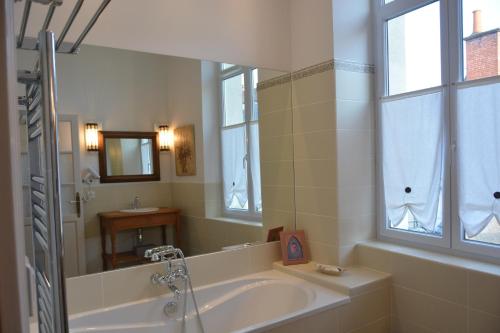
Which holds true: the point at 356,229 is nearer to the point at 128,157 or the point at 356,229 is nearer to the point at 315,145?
the point at 315,145

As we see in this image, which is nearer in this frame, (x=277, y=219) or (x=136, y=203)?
(x=136, y=203)

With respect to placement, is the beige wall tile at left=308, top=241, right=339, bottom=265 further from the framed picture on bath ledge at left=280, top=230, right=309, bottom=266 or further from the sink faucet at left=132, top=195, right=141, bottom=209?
the sink faucet at left=132, top=195, right=141, bottom=209

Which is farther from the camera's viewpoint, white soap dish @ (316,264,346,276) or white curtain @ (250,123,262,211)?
white curtain @ (250,123,262,211)

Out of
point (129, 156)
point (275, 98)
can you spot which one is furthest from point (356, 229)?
point (129, 156)

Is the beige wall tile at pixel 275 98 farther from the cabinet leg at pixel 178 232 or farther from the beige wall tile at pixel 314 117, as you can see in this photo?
the cabinet leg at pixel 178 232

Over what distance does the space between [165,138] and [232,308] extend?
45.7 inches

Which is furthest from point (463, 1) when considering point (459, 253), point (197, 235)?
point (197, 235)

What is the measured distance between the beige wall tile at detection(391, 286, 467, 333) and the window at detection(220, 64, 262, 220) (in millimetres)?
1081

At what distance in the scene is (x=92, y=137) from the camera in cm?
201

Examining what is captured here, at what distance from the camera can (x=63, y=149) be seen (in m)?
1.91

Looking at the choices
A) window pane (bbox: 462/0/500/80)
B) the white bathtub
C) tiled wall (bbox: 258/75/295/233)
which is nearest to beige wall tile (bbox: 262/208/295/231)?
tiled wall (bbox: 258/75/295/233)

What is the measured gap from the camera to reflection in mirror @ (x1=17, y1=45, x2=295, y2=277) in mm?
1962

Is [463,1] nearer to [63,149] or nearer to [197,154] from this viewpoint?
[197,154]

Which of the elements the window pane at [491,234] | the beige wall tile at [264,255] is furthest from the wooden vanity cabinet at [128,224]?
the window pane at [491,234]
